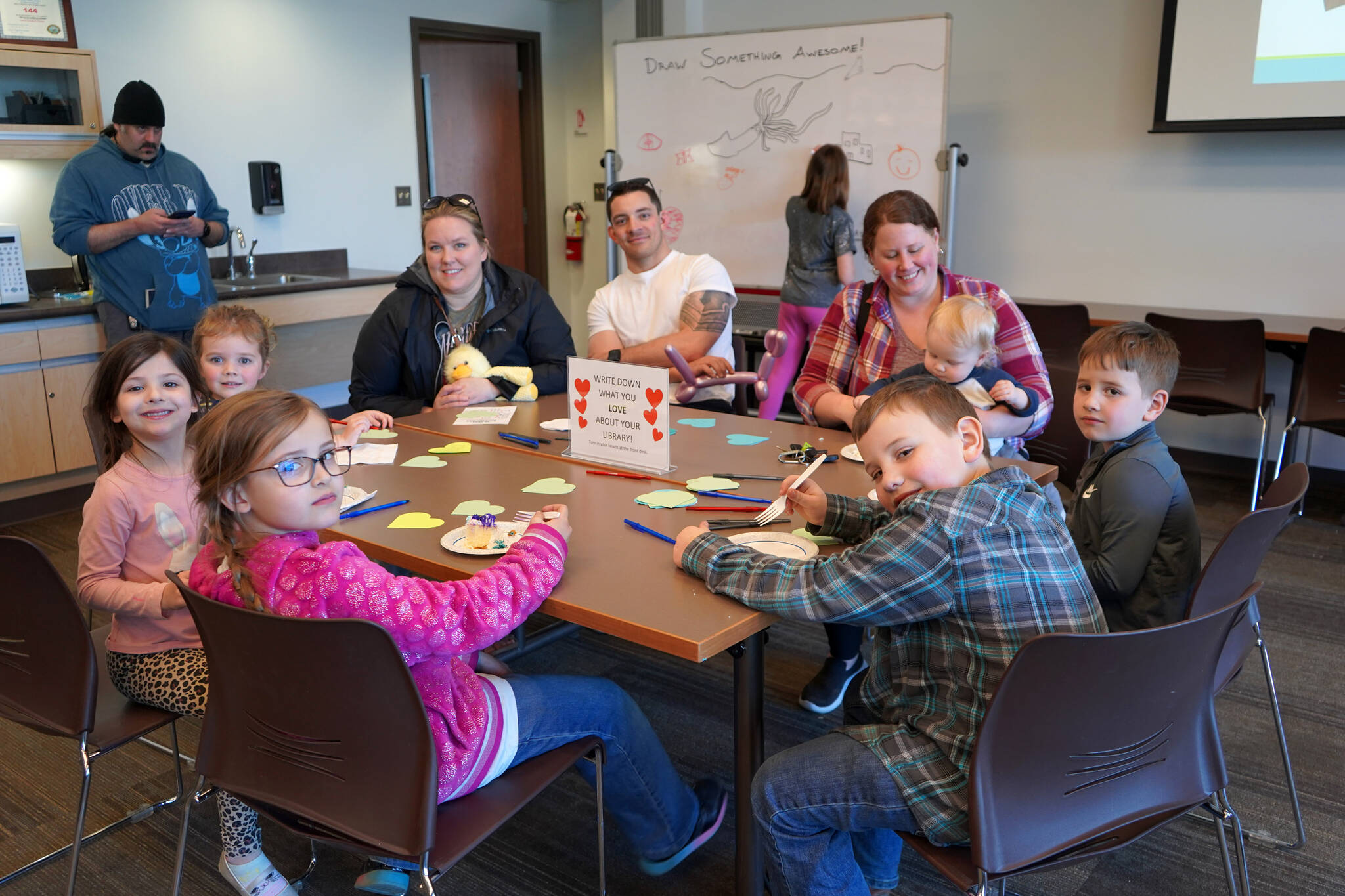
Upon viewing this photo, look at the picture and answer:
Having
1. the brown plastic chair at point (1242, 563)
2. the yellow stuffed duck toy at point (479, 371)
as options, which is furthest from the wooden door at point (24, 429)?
the brown plastic chair at point (1242, 563)

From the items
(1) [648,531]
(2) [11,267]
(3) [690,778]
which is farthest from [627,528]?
(2) [11,267]

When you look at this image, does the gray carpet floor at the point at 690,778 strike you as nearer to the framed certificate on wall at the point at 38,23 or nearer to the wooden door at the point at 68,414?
the wooden door at the point at 68,414

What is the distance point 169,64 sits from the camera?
A: 4.68 meters

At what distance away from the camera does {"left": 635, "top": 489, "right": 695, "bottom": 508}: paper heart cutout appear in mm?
1820

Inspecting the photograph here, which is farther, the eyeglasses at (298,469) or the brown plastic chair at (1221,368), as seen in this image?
the brown plastic chair at (1221,368)

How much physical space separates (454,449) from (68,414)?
8.91ft

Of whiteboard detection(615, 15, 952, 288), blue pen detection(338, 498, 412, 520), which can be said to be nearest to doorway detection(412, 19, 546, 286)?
whiteboard detection(615, 15, 952, 288)

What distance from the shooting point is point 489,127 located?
→ 21.4 ft

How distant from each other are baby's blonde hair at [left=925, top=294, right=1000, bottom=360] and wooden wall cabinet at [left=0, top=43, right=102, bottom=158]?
3898 millimetres

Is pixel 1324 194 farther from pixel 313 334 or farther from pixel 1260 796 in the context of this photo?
pixel 313 334

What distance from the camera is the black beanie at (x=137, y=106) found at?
12.8ft

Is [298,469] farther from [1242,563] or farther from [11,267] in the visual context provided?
[11,267]

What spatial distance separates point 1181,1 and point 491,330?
3514mm

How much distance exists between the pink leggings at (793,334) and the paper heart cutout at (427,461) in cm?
264
